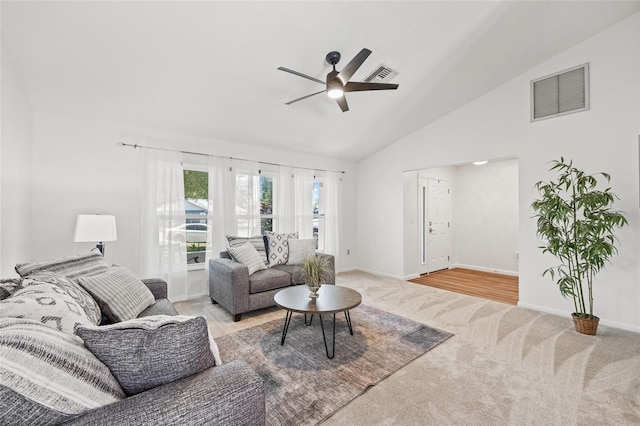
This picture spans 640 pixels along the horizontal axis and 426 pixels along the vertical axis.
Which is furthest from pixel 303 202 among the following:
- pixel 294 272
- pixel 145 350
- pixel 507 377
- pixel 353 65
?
pixel 145 350

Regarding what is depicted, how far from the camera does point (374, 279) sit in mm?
5223

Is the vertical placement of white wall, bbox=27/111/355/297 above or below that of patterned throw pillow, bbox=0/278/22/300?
above

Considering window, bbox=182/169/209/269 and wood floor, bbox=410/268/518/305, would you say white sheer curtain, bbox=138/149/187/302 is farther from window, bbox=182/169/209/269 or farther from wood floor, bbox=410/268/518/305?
wood floor, bbox=410/268/518/305

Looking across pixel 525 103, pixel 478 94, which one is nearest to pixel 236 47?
pixel 478 94

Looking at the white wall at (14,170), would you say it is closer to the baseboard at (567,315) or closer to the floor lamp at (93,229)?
the floor lamp at (93,229)

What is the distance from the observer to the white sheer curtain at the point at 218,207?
416 cm

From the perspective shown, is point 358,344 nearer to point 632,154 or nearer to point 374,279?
point 374,279

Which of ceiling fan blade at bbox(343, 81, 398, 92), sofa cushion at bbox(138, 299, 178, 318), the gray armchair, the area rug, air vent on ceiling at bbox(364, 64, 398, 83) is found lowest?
the area rug

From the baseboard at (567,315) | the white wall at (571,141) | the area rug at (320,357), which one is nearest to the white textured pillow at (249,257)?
the area rug at (320,357)

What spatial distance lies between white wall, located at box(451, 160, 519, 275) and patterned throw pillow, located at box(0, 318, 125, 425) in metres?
6.58

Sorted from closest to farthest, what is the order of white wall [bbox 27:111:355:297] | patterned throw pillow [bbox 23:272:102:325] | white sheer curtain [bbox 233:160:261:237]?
patterned throw pillow [bbox 23:272:102:325] < white wall [bbox 27:111:355:297] < white sheer curtain [bbox 233:160:261:237]

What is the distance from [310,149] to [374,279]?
2725 millimetres

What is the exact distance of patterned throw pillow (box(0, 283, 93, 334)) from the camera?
3.53 ft

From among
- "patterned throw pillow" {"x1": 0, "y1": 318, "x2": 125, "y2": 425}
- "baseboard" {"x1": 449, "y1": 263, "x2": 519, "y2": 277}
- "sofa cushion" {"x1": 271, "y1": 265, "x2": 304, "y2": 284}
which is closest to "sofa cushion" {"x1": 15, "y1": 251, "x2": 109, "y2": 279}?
"patterned throw pillow" {"x1": 0, "y1": 318, "x2": 125, "y2": 425}
